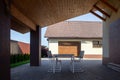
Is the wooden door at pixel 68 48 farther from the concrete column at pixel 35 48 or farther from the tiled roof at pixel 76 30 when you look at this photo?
the concrete column at pixel 35 48

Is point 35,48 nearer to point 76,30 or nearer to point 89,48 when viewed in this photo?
point 89,48

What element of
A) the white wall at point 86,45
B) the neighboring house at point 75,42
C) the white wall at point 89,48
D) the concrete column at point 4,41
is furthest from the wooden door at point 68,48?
the concrete column at point 4,41

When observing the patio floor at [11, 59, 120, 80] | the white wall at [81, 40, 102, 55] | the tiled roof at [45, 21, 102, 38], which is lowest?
the patio floor at [11, 59, 120, 80]

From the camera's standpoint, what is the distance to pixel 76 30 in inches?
1052

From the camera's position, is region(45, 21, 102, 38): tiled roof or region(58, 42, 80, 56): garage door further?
region(45, 21, 102, 38): tiled roof

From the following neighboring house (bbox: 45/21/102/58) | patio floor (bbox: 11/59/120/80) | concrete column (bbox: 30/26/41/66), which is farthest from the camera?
neighboring house (bbox: 45/21/102/58)

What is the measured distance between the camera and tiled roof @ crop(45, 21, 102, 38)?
2541cm

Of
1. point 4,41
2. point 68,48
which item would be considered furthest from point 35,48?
point 68,48

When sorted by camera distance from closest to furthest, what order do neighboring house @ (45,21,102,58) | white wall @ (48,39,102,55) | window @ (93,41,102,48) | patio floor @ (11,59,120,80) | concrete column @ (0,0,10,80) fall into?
concrete column @ (0,0,10,80) → patio floor @ (11,59,120,80) → neighboring house @ (45,21,102,58) → white wall @ (48,39,102,55) → window @ (93,41,102,48)

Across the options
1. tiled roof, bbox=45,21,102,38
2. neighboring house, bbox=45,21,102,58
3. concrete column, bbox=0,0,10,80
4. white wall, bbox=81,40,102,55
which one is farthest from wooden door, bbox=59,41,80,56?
concrete column, bbox=0,0,10,80

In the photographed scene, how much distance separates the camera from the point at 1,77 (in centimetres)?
518

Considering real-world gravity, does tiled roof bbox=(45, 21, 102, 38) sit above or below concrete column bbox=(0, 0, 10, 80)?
above

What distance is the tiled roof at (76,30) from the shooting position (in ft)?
83.4

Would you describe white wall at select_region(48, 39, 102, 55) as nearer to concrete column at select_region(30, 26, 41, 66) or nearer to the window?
the window
